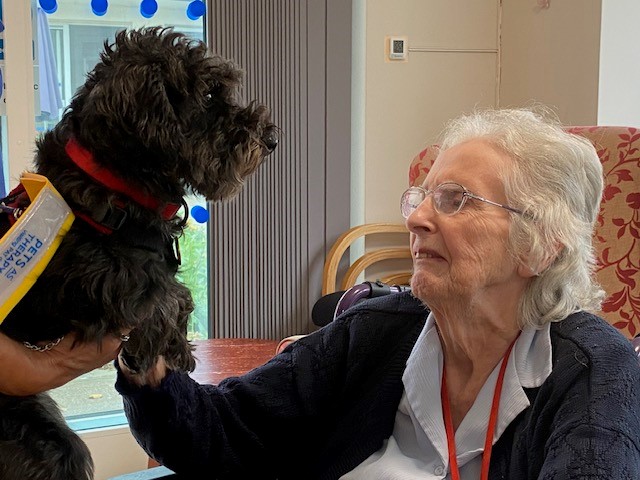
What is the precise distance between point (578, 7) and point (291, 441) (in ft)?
7.57

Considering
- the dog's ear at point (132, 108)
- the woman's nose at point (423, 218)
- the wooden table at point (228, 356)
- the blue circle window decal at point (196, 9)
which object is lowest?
the wooden table at point (228, 356)

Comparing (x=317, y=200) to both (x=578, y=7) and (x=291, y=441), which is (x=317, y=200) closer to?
(x=578, y=7)

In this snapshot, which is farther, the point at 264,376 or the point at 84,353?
the point at 264,376

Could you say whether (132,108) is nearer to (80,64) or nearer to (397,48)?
(80,64)

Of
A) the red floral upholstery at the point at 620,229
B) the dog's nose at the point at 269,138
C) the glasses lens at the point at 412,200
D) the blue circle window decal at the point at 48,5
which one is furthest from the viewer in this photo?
the blue circle window decal at the point at 48,5

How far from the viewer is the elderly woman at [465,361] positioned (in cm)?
Result: 124

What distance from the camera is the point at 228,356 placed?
106 inches

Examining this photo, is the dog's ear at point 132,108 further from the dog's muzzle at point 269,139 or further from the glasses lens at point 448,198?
the glasses lens at point 448,198

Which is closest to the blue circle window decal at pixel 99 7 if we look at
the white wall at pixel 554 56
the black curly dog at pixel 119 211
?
the black curly dog at pixel 119 211

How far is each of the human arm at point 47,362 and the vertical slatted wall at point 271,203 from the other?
5.86 feet

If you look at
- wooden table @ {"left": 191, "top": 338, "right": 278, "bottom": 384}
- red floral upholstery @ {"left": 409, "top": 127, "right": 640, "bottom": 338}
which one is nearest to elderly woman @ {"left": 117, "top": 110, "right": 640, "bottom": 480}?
red floral upholstery @ {"left": 409, "top": 127, "right": 640, "bottom": 338}

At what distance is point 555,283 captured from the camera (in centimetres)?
133

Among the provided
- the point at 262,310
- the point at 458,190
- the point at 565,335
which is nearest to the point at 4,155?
the point at 262,310

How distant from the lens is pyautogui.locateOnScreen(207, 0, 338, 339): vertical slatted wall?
10.0ft
